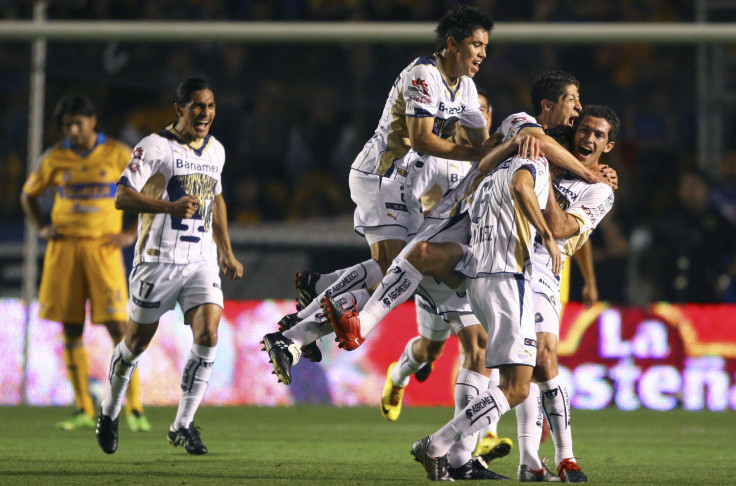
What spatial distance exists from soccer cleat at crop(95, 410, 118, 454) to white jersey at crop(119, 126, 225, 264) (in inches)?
39.5

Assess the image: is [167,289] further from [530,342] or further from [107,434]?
[530,342]

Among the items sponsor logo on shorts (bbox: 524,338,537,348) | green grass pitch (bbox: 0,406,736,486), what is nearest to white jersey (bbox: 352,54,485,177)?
sponsor logo on shorts (bbox: 524,338,537,348)

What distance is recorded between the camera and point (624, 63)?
13.3 meters

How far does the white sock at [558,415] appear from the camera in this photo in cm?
541

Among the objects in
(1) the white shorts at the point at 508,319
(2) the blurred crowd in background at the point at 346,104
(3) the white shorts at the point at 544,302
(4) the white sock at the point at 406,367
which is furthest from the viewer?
(2) the blurred crowd in background at the point at 346,104

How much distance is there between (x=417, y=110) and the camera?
233 inches

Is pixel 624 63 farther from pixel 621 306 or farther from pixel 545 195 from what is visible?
pixel 545 195

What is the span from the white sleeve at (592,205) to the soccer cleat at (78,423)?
177 inches

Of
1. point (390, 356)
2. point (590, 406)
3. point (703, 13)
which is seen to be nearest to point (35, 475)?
point (390, 356)

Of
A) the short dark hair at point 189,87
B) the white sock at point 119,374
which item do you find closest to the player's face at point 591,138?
the short dark hair at point 189,87

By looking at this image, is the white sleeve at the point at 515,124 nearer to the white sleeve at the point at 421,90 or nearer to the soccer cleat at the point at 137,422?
the white sleeve at the point at 421,90

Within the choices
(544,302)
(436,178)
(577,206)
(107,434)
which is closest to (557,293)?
(544,302)

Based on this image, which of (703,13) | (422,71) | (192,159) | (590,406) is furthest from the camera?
(703,13)

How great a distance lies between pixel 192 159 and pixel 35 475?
2.23 meters
